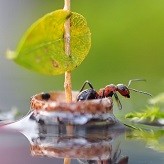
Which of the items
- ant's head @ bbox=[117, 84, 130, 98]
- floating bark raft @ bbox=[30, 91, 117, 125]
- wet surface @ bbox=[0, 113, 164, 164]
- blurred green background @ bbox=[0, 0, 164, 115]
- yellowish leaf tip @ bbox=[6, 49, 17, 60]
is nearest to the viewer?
yellowish leaf tip @ bbox=[6, 49, 17, 60]

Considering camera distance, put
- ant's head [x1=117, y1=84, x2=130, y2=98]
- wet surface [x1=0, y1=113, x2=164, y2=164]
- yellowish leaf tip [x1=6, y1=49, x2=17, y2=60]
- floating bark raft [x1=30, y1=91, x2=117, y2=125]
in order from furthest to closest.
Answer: ant's head [x1=117, y1=84, x2=130, y2=98], floating bark raft [x1=30, y1=91, x2=117, y2=125], wet surface [x1=0, y1=113, x2=164, y2=164], yellowish leaf tip [x1=6, y1=49, x2=17, y2=60]

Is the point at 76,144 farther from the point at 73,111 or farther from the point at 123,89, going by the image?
the point at 123,89

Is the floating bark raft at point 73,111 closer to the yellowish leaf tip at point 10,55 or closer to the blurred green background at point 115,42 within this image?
the yellowish leaf tip at point 10,55

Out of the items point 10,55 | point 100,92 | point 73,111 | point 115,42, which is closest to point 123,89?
point 100,92

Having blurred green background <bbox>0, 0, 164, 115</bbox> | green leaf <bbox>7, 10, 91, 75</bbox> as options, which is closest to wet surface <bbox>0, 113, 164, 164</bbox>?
green leaf <bbox>7, 10, 91, 75</bbox>

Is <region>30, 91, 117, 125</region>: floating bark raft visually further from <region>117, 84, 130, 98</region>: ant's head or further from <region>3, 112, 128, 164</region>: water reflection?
<region>117, 84, 130, 98</region>: ant's head

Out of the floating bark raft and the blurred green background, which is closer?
the floating bark raft

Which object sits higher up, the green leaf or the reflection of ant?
the green leaf
